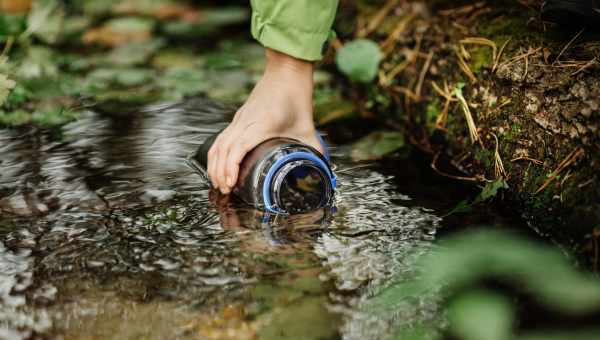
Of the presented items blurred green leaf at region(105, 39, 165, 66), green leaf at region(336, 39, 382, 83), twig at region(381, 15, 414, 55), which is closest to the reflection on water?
green leaf at region(336, 39, 382, 83)

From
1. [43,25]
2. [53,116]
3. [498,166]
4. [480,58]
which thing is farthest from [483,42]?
[43,25]

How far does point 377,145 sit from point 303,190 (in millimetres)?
508

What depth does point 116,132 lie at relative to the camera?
2.02 m

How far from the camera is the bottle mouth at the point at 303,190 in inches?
57.1

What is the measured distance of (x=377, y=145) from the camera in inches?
77.0

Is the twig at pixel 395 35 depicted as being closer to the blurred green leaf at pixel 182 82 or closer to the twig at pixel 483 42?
the twig at pixel 483 42

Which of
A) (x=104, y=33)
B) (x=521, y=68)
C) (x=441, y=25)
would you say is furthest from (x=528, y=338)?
(x=104, y=33)

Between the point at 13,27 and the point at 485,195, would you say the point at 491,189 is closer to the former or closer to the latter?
the point at 485,195

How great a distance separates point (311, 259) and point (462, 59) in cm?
82

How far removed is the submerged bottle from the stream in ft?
0.11

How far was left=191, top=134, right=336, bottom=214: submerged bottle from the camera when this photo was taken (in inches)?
56.4

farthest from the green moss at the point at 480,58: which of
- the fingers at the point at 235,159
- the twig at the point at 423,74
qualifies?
the fingers at the point at 235,159

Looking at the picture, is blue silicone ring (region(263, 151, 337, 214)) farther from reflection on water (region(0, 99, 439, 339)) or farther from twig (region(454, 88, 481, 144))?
twig (region(454, 88, 481, 144))

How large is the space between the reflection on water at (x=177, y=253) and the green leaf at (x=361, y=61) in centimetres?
51
